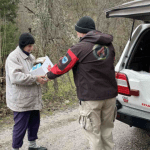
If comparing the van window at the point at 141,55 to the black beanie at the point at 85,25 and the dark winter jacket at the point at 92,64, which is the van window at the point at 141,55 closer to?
the dark winter jacket at the point at 92,64

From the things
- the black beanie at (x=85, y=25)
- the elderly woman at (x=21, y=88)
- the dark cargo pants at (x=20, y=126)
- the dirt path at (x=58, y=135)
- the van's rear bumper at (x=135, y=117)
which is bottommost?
the dirt path at (x=58, y=135)

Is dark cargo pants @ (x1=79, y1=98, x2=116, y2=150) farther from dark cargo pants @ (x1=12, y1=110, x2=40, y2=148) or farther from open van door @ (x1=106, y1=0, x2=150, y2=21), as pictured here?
open van door @ (x1=106, y1=0, x2=150, y2=21)

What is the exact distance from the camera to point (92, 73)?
238cm

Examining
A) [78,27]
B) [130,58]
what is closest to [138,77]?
[130,58]

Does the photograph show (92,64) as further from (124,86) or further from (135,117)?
(135,117)

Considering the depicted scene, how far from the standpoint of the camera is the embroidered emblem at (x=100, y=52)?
2.36 m

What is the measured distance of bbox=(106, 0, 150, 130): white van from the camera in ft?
8.69

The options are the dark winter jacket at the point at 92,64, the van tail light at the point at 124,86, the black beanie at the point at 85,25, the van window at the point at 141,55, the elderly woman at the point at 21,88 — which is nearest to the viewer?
the dark winter jacket at the point at 92,64

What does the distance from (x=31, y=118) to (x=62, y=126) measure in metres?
1.26

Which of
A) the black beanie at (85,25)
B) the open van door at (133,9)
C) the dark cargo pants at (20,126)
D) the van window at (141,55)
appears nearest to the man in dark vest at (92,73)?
the black beanie at (85,25)

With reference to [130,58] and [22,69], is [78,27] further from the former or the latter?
[130,58]

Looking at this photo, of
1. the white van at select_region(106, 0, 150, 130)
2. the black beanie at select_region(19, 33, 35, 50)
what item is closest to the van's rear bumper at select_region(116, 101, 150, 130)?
the white van at select_region(106, 0, 150, 130)

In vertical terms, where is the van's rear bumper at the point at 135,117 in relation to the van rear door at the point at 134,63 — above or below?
below

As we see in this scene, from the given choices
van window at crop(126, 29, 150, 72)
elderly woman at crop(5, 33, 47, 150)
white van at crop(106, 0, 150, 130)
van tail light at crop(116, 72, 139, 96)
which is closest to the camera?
white van at crop(106, 0, 150, 130)
